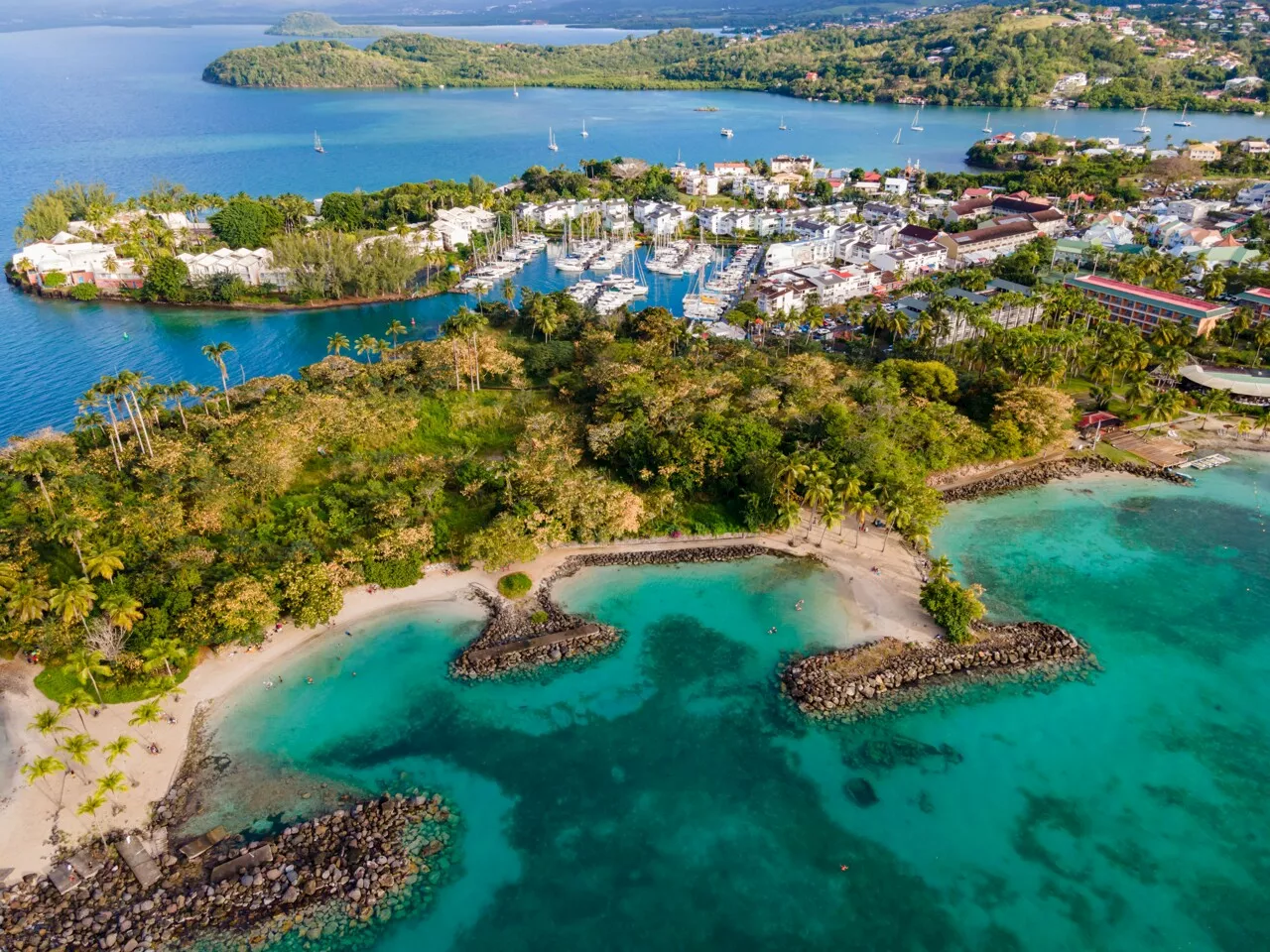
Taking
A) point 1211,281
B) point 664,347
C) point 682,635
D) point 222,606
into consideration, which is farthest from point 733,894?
point 1211,281

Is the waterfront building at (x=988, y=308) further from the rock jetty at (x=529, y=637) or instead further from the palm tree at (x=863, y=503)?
the rock jetty at (x=529, y=637)

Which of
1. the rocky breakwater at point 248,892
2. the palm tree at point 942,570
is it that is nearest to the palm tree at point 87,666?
the rocky breakwater at point 248,892

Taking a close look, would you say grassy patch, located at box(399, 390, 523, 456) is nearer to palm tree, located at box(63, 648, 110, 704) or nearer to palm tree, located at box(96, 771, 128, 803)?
palm tree, located at box(63, 648, 110, 704)

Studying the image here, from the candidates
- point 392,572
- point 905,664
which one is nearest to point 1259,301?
point 905,664

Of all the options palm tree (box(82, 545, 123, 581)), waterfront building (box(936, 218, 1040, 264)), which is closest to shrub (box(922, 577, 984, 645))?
palm tree (box(82, 545, 123, 581))

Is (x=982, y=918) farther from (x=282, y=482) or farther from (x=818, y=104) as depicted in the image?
(x=818, y=104)

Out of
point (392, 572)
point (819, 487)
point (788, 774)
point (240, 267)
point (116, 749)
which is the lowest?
point (788, 774)

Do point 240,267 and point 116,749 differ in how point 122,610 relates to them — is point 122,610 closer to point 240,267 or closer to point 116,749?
point 116,749
